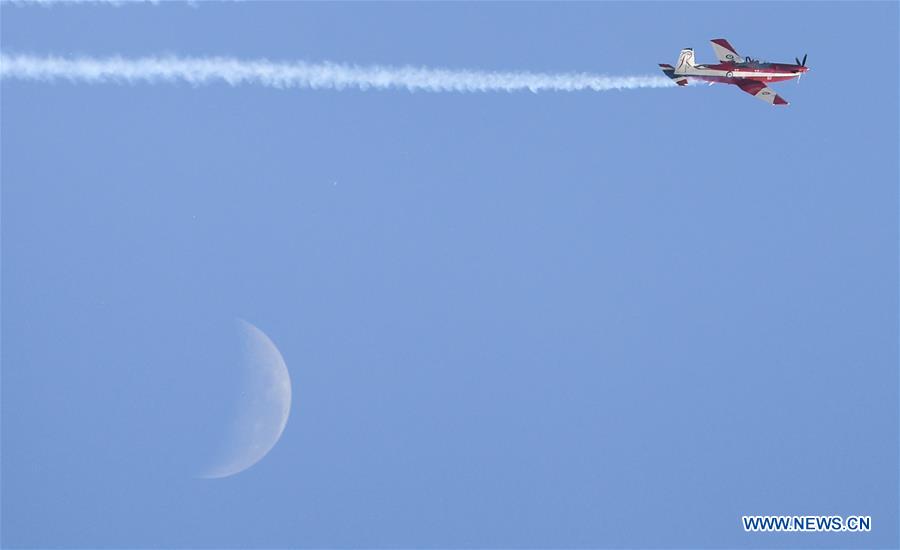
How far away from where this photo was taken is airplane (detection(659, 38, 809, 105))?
9556 cm

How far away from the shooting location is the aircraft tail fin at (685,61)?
95250 millimetres

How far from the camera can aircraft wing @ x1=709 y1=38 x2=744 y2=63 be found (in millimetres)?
96125

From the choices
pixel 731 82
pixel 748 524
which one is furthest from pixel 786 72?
pixel 748 524

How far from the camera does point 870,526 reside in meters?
100

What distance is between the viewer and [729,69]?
96.2 metres

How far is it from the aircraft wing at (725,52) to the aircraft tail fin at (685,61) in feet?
4.55

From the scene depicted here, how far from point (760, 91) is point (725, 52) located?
2959mm

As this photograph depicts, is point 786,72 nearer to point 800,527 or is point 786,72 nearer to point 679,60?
point 679,60

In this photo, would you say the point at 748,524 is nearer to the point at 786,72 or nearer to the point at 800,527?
the point at 800,527

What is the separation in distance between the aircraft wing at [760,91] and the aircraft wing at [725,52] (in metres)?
1.08

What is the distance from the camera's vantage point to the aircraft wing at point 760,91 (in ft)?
319

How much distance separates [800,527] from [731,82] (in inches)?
812

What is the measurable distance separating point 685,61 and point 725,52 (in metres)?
2.11

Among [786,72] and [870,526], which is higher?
[786,72]
